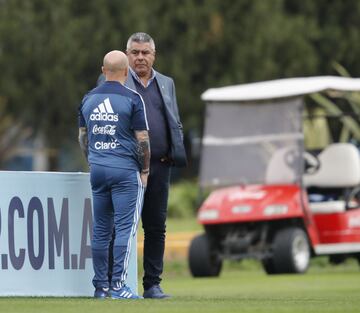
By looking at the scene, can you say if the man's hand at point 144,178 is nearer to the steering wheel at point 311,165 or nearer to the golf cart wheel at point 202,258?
the golf cart wheel at point 202,258

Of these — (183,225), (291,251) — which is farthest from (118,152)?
(183,225)

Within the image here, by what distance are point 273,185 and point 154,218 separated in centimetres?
715

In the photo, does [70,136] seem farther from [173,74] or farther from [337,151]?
[337,151]

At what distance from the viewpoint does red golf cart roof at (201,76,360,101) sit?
1720 centimetres

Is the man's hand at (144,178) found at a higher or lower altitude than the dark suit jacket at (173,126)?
lower

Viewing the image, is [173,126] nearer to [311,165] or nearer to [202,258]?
[202,258]

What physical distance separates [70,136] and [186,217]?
732 centimetres

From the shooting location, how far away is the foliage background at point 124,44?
34500 mm

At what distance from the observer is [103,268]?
10.0 metres

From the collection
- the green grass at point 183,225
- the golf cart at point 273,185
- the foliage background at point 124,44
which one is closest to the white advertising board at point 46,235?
the golf cart at point 273,185

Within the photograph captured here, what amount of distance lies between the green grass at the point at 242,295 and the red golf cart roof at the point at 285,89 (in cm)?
219

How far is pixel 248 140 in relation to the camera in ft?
59.4

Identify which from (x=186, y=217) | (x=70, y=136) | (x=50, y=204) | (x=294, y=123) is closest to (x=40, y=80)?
(x=70, y=136)

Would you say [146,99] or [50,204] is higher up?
[146,99]
